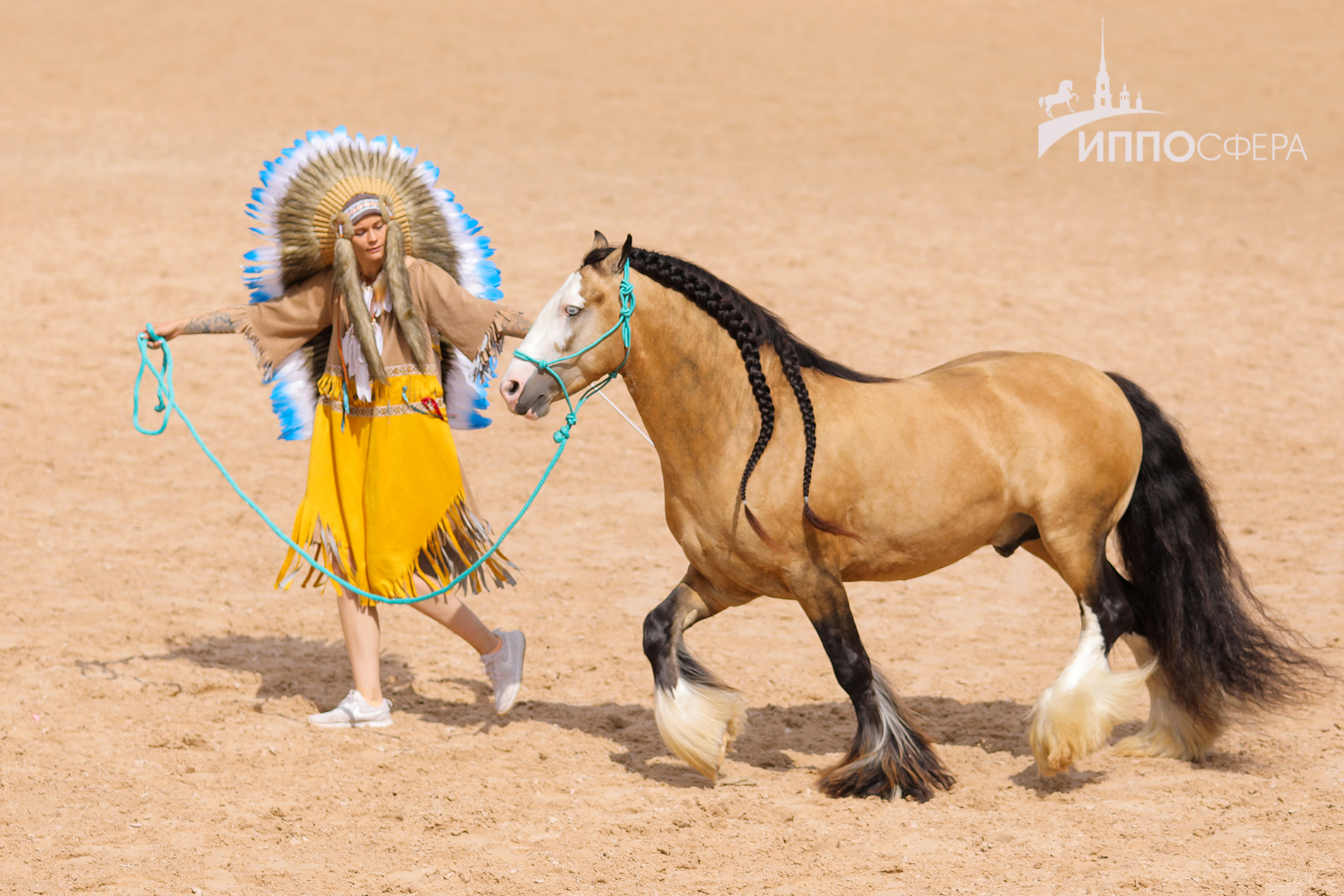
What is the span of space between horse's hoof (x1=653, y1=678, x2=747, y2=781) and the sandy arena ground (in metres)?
0.14

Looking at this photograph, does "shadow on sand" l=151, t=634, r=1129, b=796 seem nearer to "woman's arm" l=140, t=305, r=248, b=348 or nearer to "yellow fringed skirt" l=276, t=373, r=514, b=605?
"yellow fringed skirt" l=276, t=373, r=514, b=605

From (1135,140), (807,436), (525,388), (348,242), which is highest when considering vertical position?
(1135,140)

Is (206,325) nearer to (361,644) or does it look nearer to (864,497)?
(361,644)

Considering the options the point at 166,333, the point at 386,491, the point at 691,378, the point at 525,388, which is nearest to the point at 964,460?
the point at 691,378

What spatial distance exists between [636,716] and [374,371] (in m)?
1.56

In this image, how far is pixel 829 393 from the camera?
4.32 metres

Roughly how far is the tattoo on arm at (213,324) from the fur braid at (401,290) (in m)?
0.51

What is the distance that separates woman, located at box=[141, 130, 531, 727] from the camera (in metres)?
4.74

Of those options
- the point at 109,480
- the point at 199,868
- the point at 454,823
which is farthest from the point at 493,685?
the point at 109,480

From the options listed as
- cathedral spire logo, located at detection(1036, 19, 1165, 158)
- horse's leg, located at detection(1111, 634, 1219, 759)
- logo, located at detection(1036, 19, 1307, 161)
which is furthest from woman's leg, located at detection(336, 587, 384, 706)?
cathedral spire logo, located at detection(1036, 19, 1165, 158)

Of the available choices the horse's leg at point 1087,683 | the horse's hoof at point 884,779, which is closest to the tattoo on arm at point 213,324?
the horse's hoof at point 884,779

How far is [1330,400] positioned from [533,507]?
18.0 feet

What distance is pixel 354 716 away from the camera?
4969 mm

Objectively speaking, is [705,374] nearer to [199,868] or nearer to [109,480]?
[199,868]
